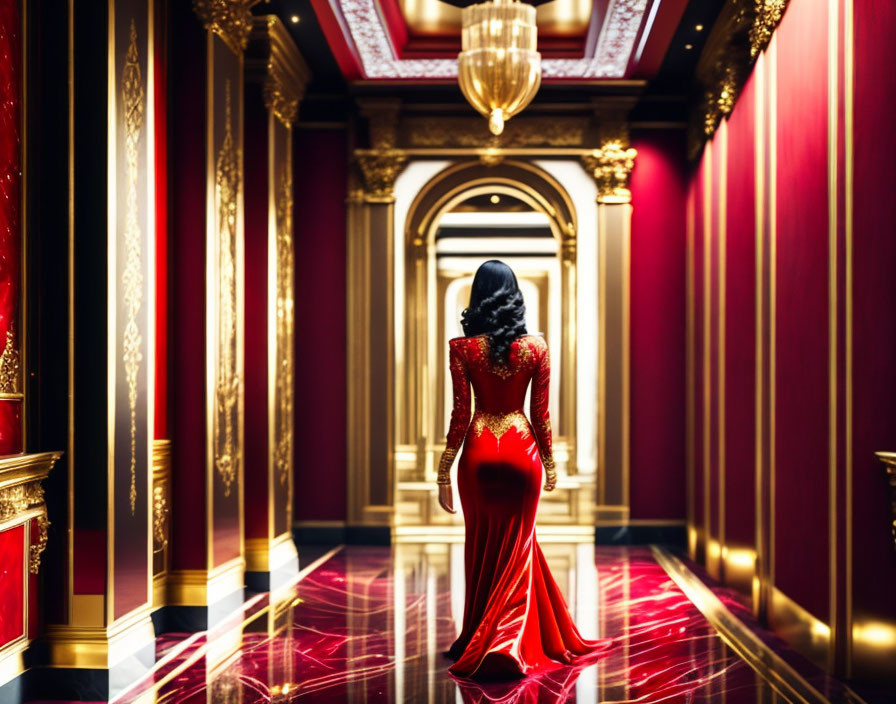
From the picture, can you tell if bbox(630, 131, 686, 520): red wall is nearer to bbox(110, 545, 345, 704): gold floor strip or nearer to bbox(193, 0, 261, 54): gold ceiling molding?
bbox(110, 545, 345, 704): gold floor strip

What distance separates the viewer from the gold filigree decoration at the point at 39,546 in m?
3.40

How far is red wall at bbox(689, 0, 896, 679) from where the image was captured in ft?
10.9

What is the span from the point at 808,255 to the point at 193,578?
11.1 ft

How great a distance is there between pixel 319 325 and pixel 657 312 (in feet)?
9.09

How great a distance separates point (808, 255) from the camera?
4027mm

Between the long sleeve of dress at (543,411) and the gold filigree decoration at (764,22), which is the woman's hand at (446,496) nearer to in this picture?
the long sleeve of dress at (543,411)

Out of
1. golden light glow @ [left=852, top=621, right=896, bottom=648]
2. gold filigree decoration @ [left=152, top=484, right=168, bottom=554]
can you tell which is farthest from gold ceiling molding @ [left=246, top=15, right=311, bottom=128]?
golden light glow @ [left=852, top=621, right=896, bottom=648]

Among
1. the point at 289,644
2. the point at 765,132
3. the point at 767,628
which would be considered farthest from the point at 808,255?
the point at 289,644

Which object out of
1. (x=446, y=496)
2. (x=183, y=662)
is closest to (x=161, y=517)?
(x=183, y=662)

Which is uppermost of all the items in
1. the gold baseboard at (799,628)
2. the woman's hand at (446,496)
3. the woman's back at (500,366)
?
the woman's back at (500,366)

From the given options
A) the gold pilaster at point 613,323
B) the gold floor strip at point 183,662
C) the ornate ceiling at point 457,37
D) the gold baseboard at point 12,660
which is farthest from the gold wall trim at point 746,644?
the ornate ceiling at point 457,37

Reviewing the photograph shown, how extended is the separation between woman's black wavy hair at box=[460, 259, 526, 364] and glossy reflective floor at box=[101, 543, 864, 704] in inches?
53.7

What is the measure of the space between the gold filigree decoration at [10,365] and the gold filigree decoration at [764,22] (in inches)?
151

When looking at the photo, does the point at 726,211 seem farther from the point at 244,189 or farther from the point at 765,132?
the point at 244,189
